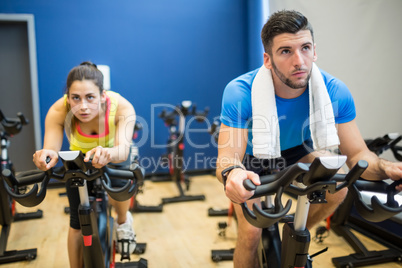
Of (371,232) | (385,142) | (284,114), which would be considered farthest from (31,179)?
(371,232)

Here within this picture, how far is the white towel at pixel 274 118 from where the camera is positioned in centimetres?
158

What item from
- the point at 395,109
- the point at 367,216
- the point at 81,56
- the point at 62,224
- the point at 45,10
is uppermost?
the point at 45,10

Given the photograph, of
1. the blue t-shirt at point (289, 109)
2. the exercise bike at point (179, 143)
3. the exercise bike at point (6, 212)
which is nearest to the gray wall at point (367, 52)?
the blue t-shirt at point (289, 109)

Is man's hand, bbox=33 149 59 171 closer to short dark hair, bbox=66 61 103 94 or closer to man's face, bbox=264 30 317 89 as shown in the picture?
short dark hair, bbox=66 61 103 94

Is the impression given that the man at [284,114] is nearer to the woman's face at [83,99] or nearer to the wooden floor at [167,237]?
the woman's face at [83,99]

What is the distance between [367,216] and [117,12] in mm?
4385

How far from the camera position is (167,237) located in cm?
291

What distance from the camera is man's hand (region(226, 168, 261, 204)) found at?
1.00m

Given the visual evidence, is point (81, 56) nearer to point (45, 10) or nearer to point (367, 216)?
point (45, 10)

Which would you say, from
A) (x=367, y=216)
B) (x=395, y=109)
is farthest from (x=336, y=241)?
(x=367, y=216)

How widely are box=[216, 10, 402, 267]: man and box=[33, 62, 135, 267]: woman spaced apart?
0.60 metres

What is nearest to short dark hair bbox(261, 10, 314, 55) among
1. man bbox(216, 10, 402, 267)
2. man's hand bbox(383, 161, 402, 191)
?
man bbox(216, 10, 402, 267)

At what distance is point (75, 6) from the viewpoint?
458 cm

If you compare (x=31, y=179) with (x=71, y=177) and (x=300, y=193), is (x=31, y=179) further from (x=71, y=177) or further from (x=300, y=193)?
(x=300, y=193)
